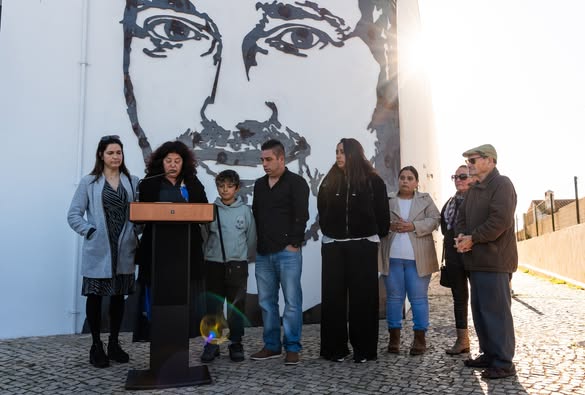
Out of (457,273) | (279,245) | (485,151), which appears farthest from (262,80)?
(457,273)

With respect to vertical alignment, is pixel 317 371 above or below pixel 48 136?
below

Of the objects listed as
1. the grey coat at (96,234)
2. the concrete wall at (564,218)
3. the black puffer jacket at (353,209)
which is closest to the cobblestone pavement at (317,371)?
the grey coat at (96,234)

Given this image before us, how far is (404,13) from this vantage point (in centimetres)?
681

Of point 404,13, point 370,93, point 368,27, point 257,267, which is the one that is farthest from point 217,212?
point 404,13

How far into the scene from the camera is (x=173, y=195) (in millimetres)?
3582

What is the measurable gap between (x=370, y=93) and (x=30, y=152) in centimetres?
379

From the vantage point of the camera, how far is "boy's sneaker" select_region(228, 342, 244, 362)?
150 inches

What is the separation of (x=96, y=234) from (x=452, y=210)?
9.59 ft

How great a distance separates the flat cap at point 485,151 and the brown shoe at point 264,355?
2195mm

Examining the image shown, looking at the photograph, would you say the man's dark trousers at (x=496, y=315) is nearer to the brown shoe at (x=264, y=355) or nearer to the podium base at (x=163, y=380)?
the brown shoe at (x=264, y=355)

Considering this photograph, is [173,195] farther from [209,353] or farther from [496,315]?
[496,315]

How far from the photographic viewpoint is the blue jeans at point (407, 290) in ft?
13.3

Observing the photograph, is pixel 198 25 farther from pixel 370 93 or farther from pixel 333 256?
pixel 333 256

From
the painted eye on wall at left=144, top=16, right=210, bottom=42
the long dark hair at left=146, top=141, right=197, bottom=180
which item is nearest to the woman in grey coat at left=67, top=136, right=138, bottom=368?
the long dark hair at left=146, top=141, right=197, bottom=180
